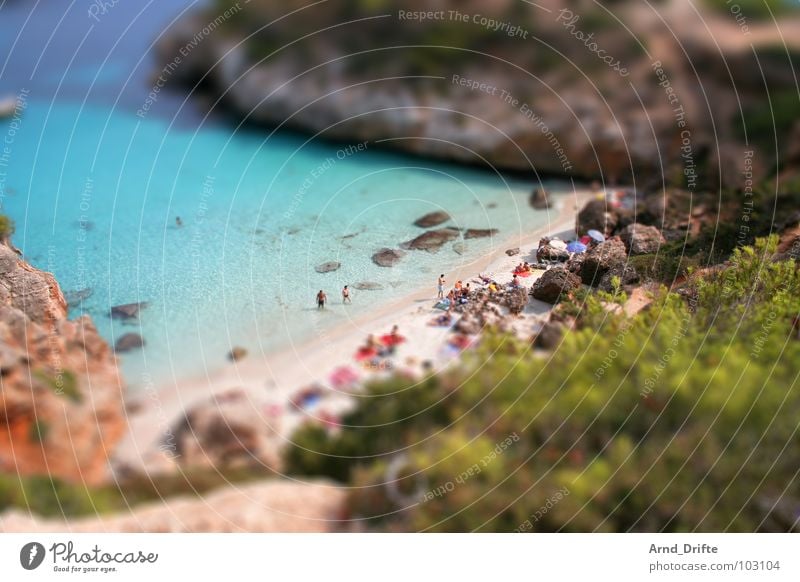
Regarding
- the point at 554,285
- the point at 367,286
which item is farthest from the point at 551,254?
the point at 367,286

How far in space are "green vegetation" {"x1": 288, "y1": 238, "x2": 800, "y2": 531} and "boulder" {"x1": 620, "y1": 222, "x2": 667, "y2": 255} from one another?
5362mm

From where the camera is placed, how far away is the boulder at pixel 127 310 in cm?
1617

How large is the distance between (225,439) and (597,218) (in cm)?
1326

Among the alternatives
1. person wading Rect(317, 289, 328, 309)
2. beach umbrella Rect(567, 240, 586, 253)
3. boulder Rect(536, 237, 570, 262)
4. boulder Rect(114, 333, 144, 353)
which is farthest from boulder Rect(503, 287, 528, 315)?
boulder Rect(114, 333, 144, 353)

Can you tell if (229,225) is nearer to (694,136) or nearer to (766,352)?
(766,352)

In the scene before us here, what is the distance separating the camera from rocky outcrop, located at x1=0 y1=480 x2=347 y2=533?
36.9 ft

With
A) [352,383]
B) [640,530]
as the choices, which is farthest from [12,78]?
[640,530]

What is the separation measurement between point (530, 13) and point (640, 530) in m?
18.8

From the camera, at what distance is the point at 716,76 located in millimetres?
25234

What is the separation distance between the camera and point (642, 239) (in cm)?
1939

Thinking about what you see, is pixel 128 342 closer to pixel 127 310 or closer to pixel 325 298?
pixel 127 310

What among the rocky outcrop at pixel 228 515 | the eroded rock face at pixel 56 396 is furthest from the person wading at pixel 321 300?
the rocky outcrop at pixel 228 515

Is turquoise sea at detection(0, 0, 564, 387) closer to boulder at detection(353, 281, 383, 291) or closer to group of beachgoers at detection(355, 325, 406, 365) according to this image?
boulder at detection(353, 281, 383, 291)

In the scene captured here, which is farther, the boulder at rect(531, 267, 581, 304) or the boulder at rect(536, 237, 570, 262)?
the boulder at rect(536, 237, 570, 262)
